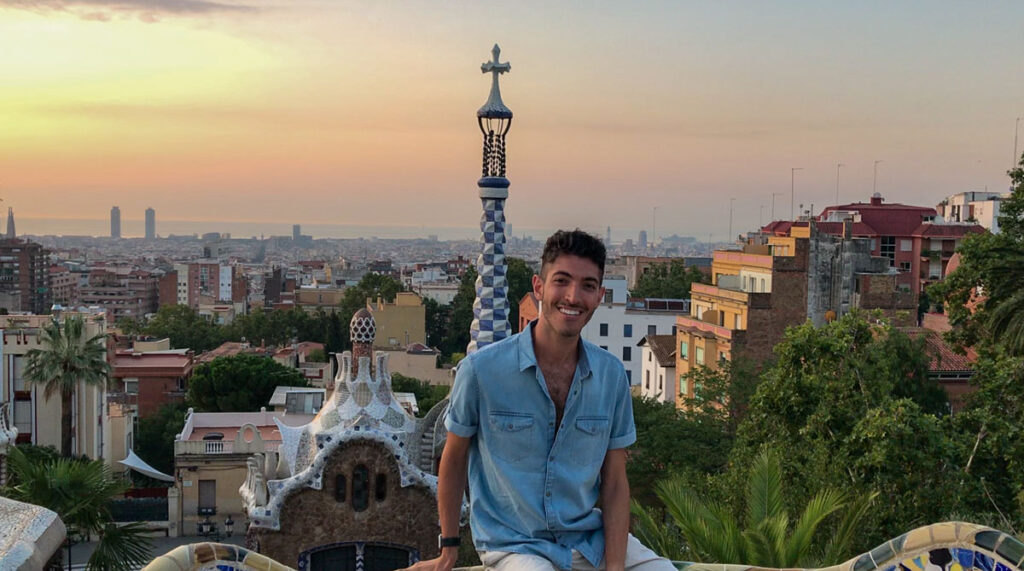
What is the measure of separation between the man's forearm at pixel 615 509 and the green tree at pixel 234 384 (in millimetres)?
32342

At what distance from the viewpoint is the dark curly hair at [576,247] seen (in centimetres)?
416


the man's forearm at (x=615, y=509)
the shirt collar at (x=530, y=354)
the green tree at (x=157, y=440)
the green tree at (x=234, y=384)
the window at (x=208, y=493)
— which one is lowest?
the green tree at (x=157, y=440)

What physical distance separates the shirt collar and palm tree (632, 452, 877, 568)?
3.37 meters

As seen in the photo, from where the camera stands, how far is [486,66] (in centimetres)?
1571

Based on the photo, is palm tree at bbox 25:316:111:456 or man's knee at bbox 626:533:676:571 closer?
man's knee at bbox 626:533:676:571

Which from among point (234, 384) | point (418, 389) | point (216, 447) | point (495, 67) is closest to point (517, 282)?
point (418, 389)

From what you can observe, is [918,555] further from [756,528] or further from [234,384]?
[234,384]

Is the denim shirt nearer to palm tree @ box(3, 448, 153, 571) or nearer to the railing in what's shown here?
palm tree @ box(3, 448, 153, 571)

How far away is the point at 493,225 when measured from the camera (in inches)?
610

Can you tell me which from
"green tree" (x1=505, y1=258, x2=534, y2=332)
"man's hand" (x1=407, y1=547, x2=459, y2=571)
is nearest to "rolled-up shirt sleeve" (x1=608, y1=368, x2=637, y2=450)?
"man's hand" (x1=407, y1=547, x2=459, y2=571)

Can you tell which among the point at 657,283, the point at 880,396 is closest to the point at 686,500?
the point at 880,396

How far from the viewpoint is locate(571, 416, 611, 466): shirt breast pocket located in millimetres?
4219

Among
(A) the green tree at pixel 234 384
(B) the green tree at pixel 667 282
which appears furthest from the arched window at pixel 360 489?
(B) the green tree at pixel 667 282

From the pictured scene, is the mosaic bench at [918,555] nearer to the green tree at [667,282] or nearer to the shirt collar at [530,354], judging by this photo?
the shirt collar at [530,354]
